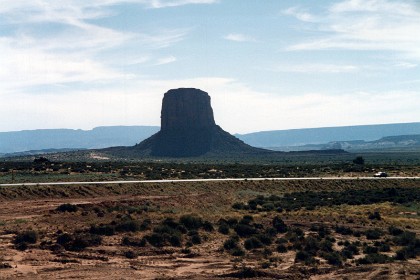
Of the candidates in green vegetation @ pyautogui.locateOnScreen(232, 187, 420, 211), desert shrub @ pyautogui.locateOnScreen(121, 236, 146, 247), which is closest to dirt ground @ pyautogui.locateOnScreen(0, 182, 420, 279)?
desert shrub @ pyautogui.locateOnScreen(121, 236, 146, 247)

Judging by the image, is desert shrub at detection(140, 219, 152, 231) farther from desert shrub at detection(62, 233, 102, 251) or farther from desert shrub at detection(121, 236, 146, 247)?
desert shrub at detection(62, 233, 102, 251)

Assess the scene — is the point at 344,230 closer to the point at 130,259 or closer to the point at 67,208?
the point at 130,259

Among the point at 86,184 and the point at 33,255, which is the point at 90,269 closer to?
the point at 33,255

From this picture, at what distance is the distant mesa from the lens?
6117 inches

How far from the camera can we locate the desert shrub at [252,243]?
25.8m

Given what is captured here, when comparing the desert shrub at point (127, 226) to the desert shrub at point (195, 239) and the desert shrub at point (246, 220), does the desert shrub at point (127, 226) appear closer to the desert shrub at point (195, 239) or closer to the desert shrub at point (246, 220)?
the desert shrub at point (195, 239)

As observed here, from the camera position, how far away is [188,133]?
167750 mm

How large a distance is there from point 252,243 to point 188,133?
5599 inches

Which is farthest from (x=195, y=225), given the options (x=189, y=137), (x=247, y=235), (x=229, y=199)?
(x=189, y=137)

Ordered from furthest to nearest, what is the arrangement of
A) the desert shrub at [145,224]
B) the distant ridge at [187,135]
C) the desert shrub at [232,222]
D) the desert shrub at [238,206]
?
the distant ridge at [187,135] → the desert shrub at [238,206] → the desert shrub at [232,222] → the desert shrub at [145,224]

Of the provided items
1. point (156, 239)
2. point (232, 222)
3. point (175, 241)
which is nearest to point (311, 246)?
point (232, 222)

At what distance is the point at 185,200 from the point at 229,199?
5.15 meters

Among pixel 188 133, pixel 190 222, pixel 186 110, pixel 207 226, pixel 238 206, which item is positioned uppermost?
pixel 186 110

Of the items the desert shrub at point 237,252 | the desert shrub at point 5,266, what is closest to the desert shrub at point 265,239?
the desert shrub at point 237,252
